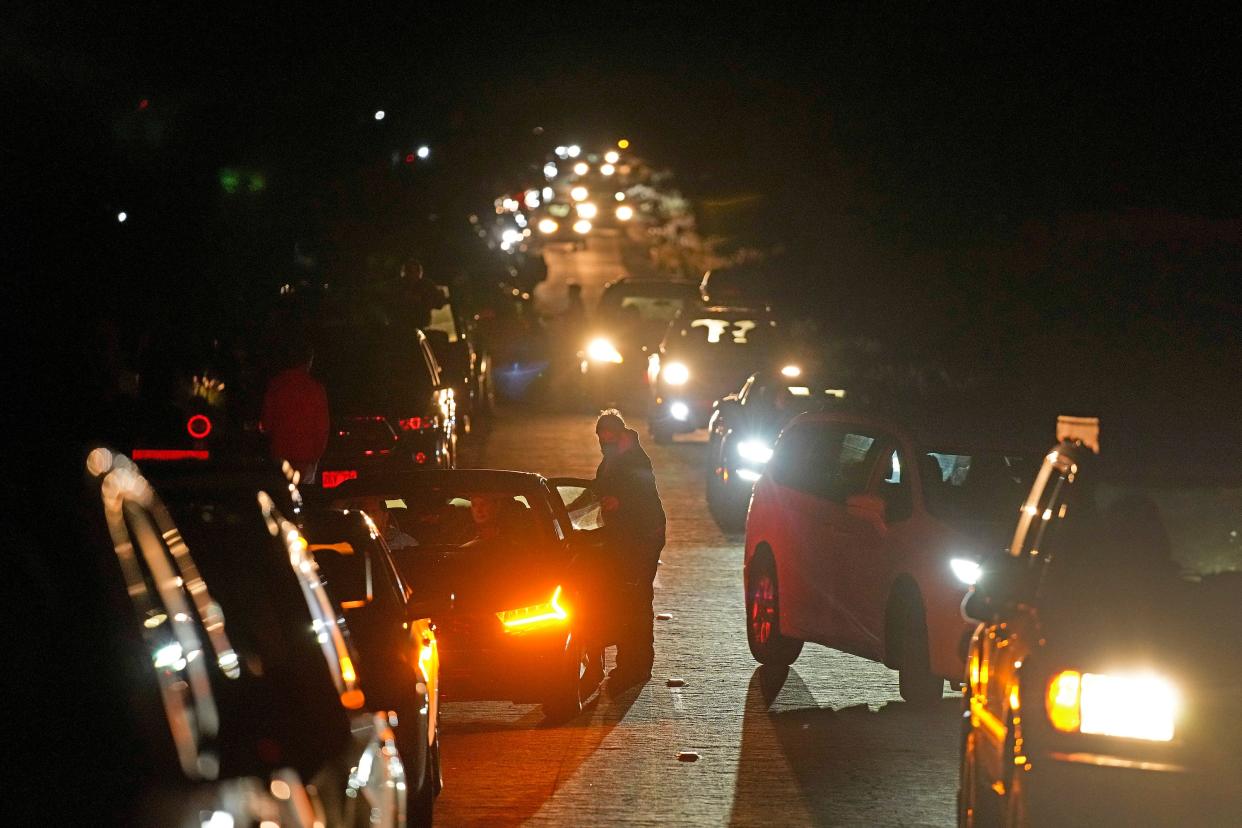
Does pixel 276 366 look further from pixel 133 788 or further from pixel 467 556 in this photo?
pixel 133 788

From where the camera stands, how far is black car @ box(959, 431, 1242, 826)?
17.4 ft

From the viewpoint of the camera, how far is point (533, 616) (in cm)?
1007

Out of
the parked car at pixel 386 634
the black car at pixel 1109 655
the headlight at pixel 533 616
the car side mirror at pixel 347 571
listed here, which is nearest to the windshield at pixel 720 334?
the headlight at pixel 533 616

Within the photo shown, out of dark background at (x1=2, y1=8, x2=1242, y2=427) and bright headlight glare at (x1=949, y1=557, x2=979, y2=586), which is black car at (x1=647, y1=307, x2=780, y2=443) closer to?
dark background at (x1=2, y1=8, x2=1242, y2=427)

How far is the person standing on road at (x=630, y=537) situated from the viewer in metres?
11.2

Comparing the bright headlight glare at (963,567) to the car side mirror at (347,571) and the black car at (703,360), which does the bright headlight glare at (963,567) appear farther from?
the black car at (703,360)

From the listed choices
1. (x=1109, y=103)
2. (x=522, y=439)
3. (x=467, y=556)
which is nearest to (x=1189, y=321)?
(x=1109, y=103)

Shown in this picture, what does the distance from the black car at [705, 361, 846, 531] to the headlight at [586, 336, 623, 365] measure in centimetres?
1513

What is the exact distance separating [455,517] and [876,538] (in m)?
2.40

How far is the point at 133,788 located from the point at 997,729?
10.7 feet

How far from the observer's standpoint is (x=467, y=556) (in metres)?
10.4

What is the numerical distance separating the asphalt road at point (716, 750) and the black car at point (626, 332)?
17.5m

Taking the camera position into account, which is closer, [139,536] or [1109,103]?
[139,536]

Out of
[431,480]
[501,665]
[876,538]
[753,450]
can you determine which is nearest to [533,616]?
[501,665]
